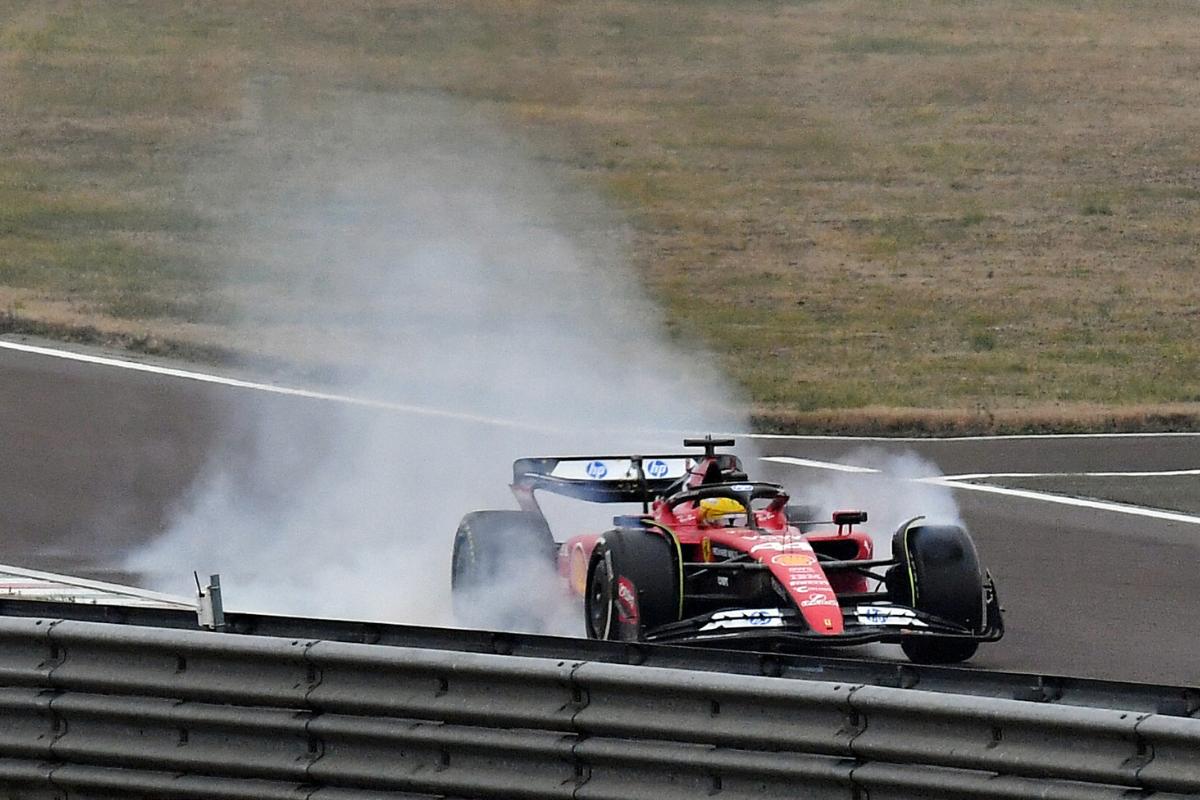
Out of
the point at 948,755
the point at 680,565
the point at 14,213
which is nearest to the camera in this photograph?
the point at 948,755

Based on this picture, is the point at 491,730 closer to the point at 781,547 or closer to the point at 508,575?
the point at 781,547

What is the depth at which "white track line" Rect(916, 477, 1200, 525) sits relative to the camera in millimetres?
15602

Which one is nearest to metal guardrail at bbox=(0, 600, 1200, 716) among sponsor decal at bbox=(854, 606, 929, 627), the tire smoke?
sponsor decal at bbox=(854, 606, 929, 627)

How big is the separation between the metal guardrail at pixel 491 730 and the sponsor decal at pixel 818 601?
119 inches

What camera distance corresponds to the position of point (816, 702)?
7039mm

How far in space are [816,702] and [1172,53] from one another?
3390 centimetres

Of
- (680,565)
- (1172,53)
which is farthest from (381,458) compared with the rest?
(1172,53)

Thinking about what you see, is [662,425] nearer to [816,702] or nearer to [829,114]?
[816,702]

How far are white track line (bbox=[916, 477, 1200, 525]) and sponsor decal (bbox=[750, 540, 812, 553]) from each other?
5.33 meters

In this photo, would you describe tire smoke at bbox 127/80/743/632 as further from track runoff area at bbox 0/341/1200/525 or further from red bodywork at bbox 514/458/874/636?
red bodywork at bbox 514/458/874/636

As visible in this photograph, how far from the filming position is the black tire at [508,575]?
11.9 meters

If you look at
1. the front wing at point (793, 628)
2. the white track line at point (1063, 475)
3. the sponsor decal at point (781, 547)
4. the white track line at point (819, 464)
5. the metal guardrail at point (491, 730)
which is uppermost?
the white track line at point (819, 464)

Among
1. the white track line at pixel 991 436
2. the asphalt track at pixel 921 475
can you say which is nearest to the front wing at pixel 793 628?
the asphalt track at pixel 921 475

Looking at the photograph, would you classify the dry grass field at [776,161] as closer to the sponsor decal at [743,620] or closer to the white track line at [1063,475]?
the white track line at [1063,475]
